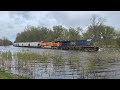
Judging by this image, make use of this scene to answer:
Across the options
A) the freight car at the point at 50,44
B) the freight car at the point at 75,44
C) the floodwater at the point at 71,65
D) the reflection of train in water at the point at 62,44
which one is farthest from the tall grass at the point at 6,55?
the freight car at the point at 75,44

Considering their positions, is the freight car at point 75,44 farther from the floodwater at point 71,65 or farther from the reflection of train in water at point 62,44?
the floodwater at point 71,65

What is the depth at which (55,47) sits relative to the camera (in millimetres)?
6605

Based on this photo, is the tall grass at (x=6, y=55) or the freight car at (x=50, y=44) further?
the tall grass at (x=6, y=55)

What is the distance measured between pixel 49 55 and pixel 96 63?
136cm

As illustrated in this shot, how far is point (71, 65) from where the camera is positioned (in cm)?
651

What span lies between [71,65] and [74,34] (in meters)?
0.86

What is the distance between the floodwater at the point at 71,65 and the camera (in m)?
6.30

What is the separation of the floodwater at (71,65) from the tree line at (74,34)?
29 cm

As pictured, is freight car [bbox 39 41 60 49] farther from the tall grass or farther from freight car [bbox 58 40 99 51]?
the tall grass

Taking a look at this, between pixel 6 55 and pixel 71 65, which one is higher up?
pixel 6 55

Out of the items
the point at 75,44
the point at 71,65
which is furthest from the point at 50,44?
the point at 71,65

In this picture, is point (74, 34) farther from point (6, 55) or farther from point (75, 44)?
point (6, 55)
